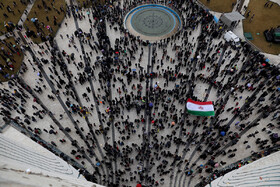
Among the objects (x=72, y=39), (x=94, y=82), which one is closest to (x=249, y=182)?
(x=94, y=82)

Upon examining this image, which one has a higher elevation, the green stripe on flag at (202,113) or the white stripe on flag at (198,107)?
the white stripe on flag at (198,107)

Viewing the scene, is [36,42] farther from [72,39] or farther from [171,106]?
[171,106]

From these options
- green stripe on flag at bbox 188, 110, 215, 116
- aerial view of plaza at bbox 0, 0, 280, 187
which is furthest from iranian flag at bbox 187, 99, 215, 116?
aerial view of plaza at bbox 0, 0, 280, 187

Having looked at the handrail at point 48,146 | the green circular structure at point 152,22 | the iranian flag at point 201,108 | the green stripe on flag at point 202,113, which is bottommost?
the handrail at point 48,146

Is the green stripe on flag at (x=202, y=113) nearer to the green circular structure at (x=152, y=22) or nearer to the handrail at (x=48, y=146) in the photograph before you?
the handrail at (x=48, y=146)

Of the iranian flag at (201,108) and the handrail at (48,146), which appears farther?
the iranian flag at (201,108)

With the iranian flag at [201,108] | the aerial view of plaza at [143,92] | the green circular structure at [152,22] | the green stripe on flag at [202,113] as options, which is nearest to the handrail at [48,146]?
the aerial view of plaza at [143,92]

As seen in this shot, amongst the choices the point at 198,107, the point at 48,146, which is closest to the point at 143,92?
the point at 198,107
